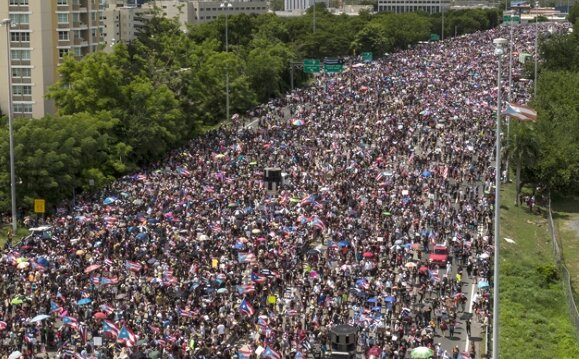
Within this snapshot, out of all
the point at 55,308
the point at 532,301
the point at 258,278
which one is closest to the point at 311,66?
the point at 532,301

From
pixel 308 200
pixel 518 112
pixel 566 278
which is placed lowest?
pixel 566 278

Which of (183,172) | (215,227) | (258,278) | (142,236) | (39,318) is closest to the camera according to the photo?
(39,318)

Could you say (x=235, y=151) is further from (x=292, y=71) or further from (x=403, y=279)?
(x=292, y=71)

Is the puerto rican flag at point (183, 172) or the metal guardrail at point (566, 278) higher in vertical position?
the puerto rican flag at point (183, 172)

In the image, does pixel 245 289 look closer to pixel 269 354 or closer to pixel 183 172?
pixel 269 354

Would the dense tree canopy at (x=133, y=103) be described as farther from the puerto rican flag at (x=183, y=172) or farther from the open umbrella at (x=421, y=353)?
the open umbrella at (x=421, y=353)

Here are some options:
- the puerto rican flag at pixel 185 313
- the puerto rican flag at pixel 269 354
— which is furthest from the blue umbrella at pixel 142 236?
the puerto rican flag at pixel 269 354

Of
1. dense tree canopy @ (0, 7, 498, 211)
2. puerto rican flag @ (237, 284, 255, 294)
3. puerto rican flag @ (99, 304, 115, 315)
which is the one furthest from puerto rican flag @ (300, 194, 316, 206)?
puerto rican flag @ (99, 304, 115, 315)
